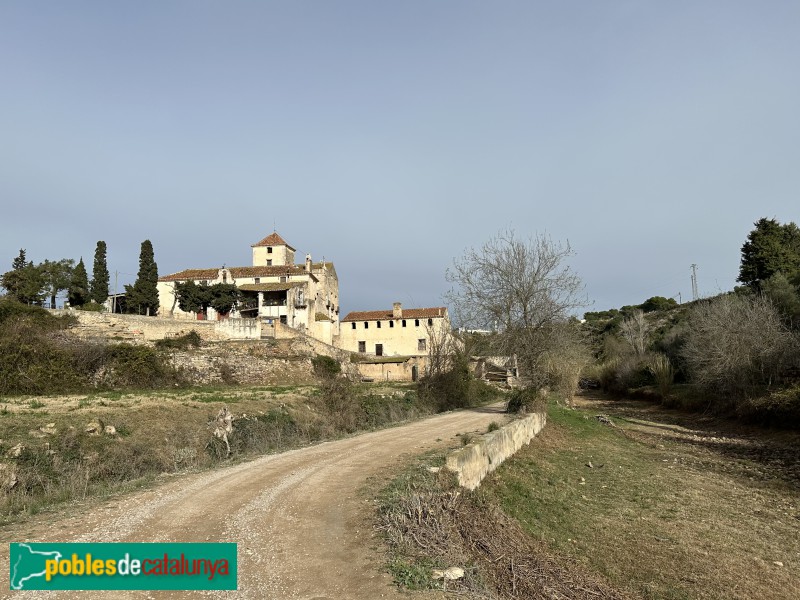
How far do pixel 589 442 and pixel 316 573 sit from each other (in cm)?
1811

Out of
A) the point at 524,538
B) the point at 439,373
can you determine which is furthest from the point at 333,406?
the point at 524,538

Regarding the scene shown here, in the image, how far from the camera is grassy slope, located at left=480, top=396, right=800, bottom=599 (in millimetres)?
8680

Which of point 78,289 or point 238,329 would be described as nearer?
point 238,329

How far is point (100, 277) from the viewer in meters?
56.3

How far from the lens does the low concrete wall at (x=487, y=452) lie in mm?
11137

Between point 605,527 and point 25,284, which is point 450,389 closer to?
point 605,527

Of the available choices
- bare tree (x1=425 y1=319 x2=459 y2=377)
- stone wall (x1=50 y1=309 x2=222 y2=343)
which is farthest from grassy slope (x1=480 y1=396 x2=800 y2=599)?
stone wall (x1=50 y1=309 x2=222 y2=343)

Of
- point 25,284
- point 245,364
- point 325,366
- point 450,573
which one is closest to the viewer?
point 450,573

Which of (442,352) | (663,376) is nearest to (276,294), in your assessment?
(442,352)

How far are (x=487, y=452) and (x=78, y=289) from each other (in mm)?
54658

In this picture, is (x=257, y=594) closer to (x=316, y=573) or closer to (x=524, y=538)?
(x=316, y=573)

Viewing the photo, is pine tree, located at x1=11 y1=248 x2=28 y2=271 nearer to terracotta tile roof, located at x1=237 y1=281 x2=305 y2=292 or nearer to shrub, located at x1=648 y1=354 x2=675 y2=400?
terracotta tile roof, located at x1=237 y1=281 x2=305 y2=292

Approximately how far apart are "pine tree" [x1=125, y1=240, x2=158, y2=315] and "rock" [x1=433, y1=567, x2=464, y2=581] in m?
54.4

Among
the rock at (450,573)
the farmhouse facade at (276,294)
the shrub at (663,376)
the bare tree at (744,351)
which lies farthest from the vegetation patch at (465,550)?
the farmhouse facade at (276,294)
